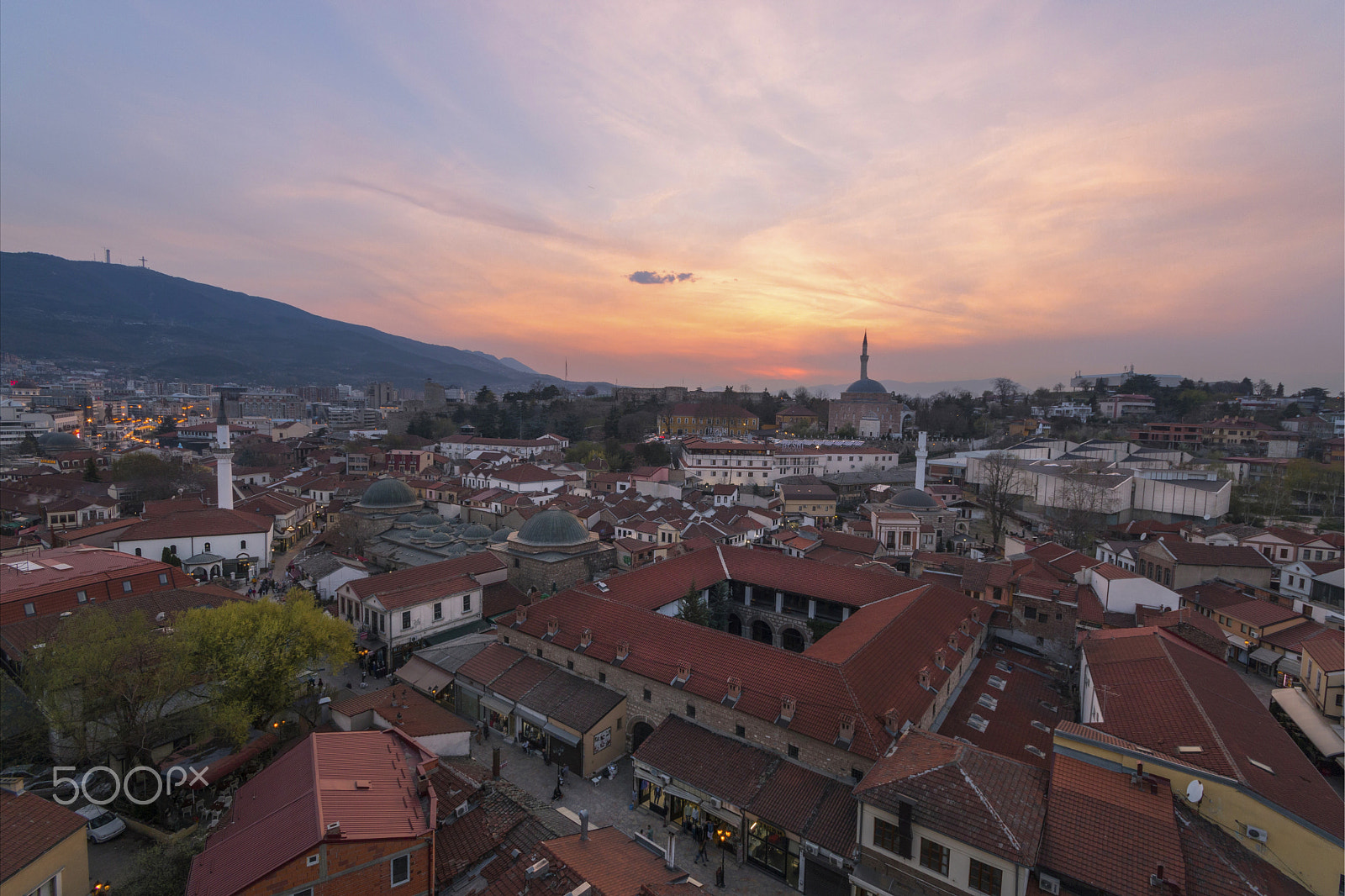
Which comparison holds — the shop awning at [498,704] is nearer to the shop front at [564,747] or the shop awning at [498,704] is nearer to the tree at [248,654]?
the shop front at [564,747]

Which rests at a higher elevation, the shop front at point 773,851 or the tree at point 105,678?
the tree at point 105,678

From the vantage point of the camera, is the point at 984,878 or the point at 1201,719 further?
the point at 1201,719

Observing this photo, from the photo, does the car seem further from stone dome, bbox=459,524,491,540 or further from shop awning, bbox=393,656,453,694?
stone dome, bbox=459,524,491,540

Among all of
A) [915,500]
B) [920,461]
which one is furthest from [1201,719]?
[920,461]

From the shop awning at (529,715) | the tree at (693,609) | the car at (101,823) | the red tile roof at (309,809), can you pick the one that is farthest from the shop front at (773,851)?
the car at (101,823)

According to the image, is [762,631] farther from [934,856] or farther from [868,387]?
[868,387]

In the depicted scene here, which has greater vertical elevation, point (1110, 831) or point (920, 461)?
point (920, 461)
